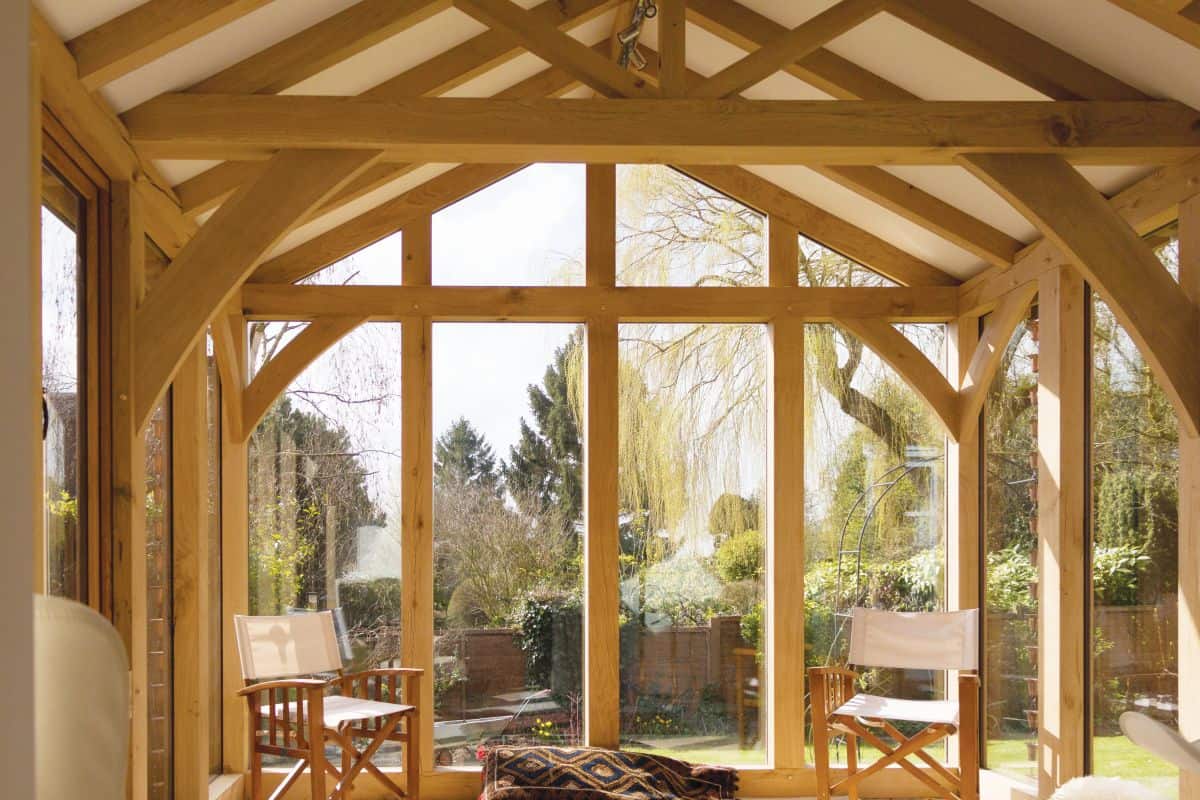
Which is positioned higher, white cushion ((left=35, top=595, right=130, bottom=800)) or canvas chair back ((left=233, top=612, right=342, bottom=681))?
white cushion ((left=35, top=595, right=130, bottom=800))

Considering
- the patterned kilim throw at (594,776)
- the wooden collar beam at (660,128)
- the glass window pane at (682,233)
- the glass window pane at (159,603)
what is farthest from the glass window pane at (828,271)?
the glass window pane at (159,603)

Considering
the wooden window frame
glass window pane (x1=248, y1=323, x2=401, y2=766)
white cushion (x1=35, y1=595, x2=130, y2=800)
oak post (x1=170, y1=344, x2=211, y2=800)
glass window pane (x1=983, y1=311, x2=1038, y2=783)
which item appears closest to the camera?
white cushion (x1=35, y1=595, x2=130, y2=800)

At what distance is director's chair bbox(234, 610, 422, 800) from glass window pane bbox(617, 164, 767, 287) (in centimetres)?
220

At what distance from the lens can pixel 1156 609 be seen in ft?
13.0

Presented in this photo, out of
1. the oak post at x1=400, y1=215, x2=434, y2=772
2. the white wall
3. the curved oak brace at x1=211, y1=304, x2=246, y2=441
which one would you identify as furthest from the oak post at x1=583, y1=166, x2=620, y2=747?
the white wall

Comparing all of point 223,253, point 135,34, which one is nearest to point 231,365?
point 223,253

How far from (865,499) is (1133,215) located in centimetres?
200

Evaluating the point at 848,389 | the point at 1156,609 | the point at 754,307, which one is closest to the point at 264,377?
the point at 754,307

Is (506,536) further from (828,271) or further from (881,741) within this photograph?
(828,271)

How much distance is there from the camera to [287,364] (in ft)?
17.4

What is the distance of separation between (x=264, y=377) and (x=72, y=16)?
2.63m

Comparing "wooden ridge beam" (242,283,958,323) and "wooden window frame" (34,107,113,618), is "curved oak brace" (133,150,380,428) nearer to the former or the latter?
"wooden window frame" (34,107,113,618)

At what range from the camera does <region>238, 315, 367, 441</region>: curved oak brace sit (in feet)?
17.3

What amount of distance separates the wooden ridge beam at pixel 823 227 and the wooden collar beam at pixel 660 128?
6.73 feet
